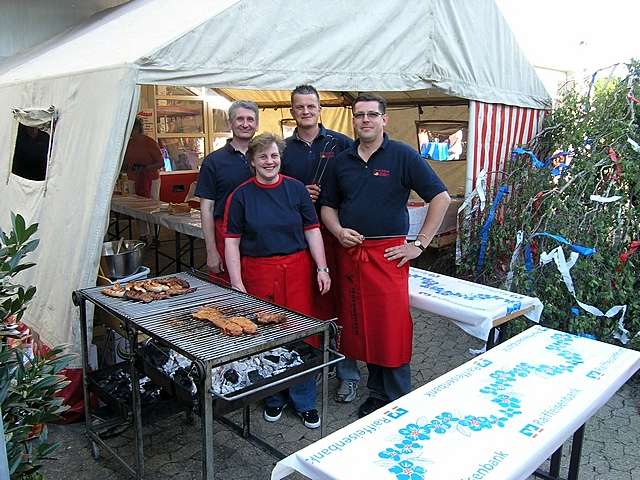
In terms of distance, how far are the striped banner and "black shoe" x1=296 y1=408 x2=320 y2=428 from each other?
335cm

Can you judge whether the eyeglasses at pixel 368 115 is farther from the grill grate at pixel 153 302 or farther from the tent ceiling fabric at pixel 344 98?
the tent ceiling fabric at pixel 344 98

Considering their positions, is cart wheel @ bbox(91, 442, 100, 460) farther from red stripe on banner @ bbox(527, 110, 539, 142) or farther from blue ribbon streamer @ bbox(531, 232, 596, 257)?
red stripe on banner @ bbox(527, 110, 539, 142)

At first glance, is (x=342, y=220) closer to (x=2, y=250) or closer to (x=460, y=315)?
(x=460, y=315)

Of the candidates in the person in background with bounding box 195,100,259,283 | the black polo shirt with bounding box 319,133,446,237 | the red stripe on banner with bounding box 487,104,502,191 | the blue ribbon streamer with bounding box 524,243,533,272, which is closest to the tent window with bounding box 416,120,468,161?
the red stripe on banner with bounding box 487,104,502,191

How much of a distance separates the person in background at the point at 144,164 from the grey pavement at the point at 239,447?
515 centimetres

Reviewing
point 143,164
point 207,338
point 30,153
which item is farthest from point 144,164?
point 207,338

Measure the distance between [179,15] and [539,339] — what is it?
3.25 m

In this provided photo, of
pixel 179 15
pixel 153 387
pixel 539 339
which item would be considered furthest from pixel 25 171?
pixel 539 339

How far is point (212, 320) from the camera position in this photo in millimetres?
2586

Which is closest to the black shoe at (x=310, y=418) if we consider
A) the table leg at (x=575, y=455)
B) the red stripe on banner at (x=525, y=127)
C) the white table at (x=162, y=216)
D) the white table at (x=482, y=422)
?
the white table at (x=482, y=422)

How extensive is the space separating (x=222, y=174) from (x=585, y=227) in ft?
9.77

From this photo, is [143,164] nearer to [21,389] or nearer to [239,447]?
[239,447]

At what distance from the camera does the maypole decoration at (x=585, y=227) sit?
4328 millimetres

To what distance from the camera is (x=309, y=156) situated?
3.76 metres
